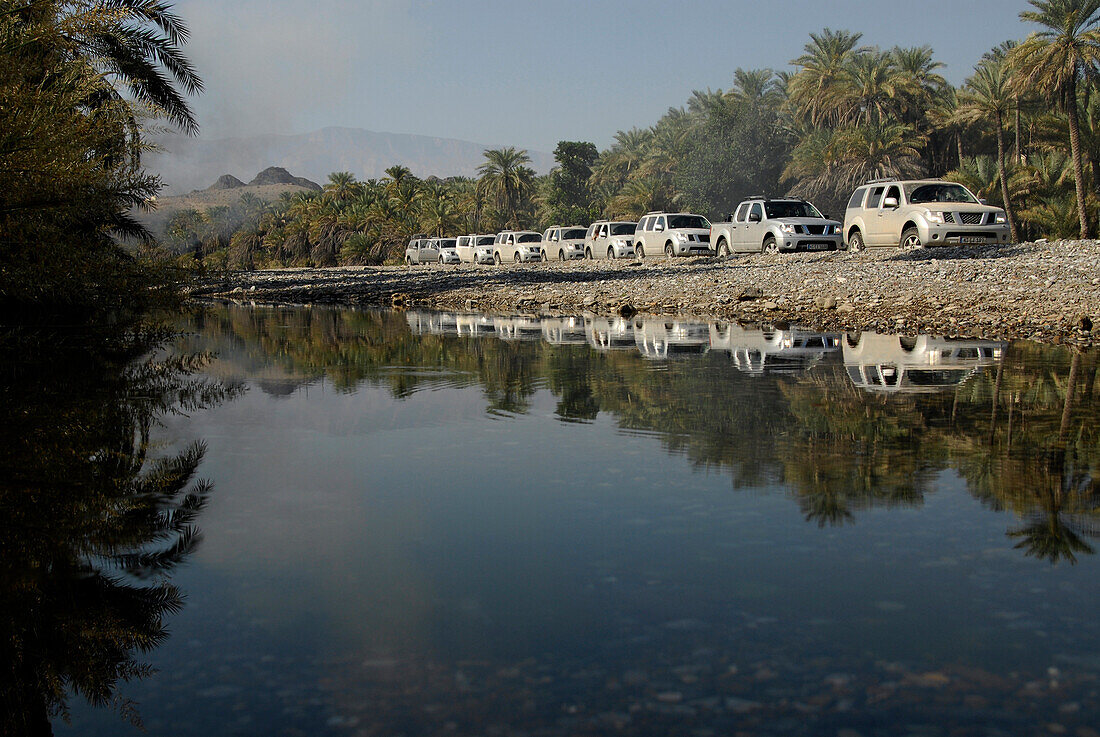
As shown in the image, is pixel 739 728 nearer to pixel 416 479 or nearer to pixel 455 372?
pixel 416 479

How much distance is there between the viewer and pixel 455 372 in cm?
1231

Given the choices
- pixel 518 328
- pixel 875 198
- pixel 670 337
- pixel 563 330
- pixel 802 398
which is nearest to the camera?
pixel 802 398

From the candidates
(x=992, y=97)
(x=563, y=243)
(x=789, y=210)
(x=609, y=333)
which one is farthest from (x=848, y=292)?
(x=992, y=97)

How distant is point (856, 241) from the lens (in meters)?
26.4

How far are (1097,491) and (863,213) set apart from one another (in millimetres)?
20897

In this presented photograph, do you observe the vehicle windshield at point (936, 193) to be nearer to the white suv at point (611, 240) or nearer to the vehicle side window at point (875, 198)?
the vehicle side window at point (875, 198)

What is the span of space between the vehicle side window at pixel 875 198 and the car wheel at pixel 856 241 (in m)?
0.79

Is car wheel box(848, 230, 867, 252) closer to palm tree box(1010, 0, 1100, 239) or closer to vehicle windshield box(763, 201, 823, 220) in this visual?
vehicle windshield box(763, 201, 823, 220)

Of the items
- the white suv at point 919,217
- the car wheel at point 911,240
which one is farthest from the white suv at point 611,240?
the car wheel at point 911,240

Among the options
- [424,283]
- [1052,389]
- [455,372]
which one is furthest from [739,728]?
[424,283]

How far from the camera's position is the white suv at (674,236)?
116ft

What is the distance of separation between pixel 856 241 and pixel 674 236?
1024 centimetres

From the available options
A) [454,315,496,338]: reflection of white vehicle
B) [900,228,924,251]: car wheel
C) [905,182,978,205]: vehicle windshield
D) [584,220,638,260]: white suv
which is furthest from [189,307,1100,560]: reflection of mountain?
[584,220,638,260]: white suv

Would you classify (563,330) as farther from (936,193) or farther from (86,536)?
(86,536)
